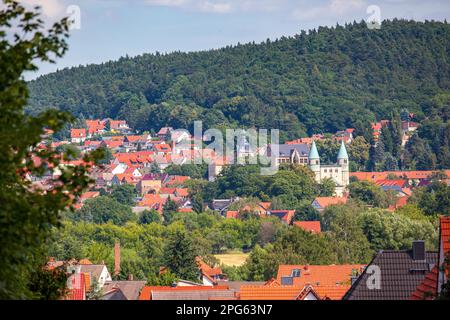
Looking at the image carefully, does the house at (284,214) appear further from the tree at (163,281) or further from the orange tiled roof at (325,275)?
the orange tiled roof at (325,275)

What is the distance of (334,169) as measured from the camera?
154875mm

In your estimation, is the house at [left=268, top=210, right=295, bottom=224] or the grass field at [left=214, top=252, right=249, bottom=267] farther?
the house at [left=268, top=210, right=295, bottom=224]

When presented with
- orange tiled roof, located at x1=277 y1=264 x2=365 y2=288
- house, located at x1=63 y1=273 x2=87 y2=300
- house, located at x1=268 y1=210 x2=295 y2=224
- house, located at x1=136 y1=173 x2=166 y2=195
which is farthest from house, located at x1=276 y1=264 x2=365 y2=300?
house, located at x1=136 y1=173 x2=166 y2=195

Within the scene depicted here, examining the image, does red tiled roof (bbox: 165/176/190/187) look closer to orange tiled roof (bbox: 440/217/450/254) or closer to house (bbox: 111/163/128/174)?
house (bbox: 111/163/128/174)

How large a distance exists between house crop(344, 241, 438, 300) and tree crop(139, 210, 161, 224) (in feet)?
287

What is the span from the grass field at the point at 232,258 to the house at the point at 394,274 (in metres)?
51.5

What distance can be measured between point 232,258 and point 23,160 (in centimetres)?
7325

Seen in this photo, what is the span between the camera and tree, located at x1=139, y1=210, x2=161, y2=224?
110375mm

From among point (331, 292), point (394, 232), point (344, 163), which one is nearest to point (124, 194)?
point (344, 163)

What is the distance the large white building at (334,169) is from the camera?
150 meters

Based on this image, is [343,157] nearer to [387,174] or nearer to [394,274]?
[387,174]

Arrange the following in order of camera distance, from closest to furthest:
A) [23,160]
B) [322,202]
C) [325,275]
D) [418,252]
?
[23,160] < [418,252] < [325,275] < [322,202]

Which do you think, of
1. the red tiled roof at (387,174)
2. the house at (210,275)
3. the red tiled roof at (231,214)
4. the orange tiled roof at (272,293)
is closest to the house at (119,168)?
the red tiled roof at (387,174)

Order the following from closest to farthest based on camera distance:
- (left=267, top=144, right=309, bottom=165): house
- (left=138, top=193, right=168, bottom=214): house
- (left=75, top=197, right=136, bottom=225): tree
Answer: (left=75, top=197, right=136, bottom=225): tree → (left=138, top=193, right=168, bottom=214): house → (left=267, top=144, right=309, bottom=165): house
